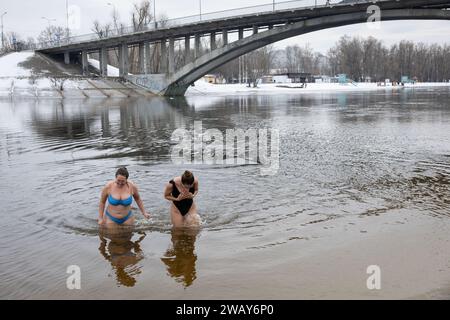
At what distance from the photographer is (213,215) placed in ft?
28.4

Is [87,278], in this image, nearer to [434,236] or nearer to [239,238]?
[239,238]

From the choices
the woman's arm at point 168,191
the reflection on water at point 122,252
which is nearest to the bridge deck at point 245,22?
the woman's arm at point 168,191

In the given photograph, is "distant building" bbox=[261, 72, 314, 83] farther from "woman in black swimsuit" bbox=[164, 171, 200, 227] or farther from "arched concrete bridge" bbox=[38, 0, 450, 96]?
"woman in black swimsuit" bbox=[164, 171, 200, 227]

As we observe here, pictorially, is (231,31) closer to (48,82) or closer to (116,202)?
(48,82)

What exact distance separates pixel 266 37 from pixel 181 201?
47.4m

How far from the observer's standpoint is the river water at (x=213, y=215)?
5820 mm

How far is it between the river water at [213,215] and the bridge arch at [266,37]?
31.4 metres

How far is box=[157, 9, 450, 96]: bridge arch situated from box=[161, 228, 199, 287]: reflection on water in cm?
4285

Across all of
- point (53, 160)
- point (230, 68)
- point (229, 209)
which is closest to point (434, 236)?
point (229, 209)

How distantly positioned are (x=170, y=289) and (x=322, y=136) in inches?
556

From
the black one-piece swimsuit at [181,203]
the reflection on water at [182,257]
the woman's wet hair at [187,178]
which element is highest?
the woman's wet hair at [187,178]

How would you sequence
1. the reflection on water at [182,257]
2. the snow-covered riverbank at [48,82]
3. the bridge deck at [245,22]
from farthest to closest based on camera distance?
the snow-covered riverbank at [48,82] → the bridge deck at [245,22] → the reflection on water at [182,257]

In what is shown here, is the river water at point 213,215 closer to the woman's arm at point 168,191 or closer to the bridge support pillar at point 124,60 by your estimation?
the woman's arm at point 168,191

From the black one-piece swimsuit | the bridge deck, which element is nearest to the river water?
the black one-piece swimsuit
